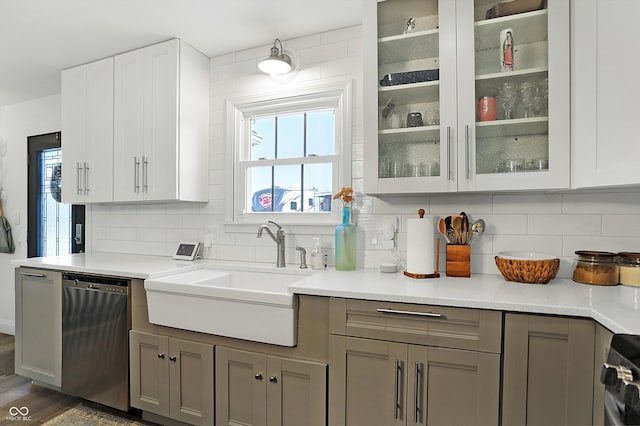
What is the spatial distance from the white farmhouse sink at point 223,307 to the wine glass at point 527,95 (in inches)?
56.2

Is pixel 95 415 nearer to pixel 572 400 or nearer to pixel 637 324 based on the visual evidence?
pixel 572 400

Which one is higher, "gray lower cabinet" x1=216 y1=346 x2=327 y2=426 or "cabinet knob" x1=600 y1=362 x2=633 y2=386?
"cabinet knob" x1=600 y1=362 x2=633 y2=386

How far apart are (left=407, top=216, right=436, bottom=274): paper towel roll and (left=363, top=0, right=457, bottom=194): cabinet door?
173 millimetres

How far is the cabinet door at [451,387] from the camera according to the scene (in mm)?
1353

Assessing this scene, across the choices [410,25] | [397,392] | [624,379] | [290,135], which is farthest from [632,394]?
[290,135]

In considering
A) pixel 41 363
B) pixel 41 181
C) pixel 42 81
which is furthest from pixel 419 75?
pixel 41 181

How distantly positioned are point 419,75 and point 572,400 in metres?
1.55

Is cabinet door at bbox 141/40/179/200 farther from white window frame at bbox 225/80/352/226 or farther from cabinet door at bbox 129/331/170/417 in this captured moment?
cabinet door at bbox 129/331/170/417

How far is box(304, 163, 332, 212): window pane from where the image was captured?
2344 millimetres

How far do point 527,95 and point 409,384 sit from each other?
1.44 metres

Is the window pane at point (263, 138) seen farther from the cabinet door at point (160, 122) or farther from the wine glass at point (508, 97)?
the wine glass at point (508, 97)

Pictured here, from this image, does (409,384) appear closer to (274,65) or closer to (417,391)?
(417,391)

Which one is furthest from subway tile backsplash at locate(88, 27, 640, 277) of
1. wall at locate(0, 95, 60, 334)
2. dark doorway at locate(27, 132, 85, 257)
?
wall at locate(0, 95, 60, 334)

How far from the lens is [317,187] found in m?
2.38
